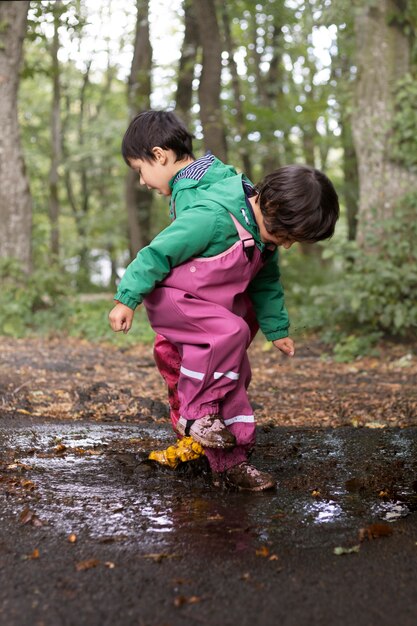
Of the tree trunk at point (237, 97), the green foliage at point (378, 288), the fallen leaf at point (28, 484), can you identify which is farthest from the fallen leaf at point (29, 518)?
the tree trunk at point (237, 97)

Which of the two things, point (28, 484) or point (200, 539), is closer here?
point (200, 539)

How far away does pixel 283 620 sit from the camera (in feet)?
6.13

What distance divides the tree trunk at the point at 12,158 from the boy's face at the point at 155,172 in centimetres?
681

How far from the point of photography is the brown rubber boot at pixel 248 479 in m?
3.07

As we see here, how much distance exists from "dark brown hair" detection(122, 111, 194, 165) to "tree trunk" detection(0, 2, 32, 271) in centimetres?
683

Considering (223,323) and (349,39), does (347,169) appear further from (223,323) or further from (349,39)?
(223,323)

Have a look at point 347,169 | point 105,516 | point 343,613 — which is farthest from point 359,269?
point 347,169

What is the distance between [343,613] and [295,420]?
289 cm

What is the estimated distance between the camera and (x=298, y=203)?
3.12 m

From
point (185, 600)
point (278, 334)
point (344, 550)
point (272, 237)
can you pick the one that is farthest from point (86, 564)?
point (278, 334)

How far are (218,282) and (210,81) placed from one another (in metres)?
9.55

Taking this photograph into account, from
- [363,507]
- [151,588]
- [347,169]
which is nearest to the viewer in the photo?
[151,588]

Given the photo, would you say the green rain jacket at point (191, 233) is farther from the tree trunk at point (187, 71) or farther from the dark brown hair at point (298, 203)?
the tree trunk at point (187, 71)

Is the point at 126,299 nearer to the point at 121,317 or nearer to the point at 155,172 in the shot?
the point at 121,317
